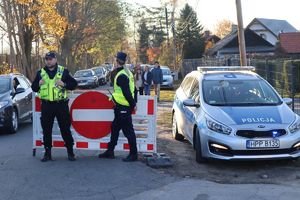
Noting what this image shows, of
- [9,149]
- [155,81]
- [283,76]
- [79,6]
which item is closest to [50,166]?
[9,149]

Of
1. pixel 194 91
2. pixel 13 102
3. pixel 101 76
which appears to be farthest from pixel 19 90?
pixel 101 76

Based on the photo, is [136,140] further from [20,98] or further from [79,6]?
[79,6]

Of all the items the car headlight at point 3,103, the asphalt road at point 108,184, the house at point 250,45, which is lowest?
the asphalt road at point 108,184

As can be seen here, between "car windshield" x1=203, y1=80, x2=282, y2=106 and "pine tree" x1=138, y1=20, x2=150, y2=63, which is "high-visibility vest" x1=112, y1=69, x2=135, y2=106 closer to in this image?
"car windshield" x1=203, y1=80, x2=282, y2=106

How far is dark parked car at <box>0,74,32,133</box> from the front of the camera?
13.0m

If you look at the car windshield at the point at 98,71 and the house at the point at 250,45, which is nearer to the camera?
the car windshield at the point at 98,71

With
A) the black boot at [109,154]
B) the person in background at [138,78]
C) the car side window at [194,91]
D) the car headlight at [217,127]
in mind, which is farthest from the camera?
the person in background at [138,78]

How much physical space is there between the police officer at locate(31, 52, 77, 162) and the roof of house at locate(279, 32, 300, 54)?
54.5 m

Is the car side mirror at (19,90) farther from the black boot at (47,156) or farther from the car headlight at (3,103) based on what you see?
the black boot at (47,156)

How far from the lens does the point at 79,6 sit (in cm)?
4566

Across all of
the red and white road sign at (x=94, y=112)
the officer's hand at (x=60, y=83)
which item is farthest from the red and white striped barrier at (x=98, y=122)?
the officer's hand at (x=60, y=83)

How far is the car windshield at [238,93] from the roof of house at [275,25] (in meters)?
72.6

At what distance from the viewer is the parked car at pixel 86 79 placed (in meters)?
41.3

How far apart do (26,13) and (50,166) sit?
2422 cm
